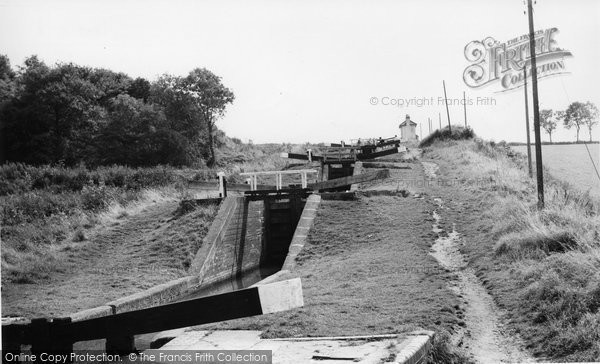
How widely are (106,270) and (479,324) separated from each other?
836 cm

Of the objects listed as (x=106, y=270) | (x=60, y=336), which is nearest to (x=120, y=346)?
(x=60, y=336)

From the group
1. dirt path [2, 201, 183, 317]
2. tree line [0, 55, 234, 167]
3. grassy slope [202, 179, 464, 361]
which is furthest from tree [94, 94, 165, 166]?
grassy slope [202, 179, 464, 361]

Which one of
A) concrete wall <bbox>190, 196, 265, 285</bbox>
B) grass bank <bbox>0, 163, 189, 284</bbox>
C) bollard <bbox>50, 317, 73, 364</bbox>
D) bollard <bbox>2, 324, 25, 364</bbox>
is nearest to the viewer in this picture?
bollard <bbox>50, 317, 73, 364</bbox>

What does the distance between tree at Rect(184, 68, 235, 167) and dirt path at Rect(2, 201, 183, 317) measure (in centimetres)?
1977

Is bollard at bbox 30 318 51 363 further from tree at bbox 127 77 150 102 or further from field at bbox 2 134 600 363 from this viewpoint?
tree at bbox 127 77 150 102

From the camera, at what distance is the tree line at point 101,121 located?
3200 cm

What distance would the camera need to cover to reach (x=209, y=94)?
37.2 meters

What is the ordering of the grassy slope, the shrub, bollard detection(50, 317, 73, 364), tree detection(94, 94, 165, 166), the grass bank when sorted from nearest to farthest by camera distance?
bollard detection(50, 317, 73, 364)
the grassy slope
the grass bank
tree detection(94, 94, 165, 166)
the shrub

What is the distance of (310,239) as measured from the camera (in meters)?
14.9

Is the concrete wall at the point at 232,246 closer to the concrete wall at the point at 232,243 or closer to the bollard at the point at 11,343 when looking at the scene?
the concrete wall at the point at 232,243

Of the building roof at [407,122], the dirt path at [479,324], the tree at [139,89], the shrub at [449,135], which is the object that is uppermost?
the tree at [139,89]

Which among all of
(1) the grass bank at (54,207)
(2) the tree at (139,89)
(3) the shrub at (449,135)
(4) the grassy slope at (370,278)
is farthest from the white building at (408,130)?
(4) the grassy slope at (370,278)

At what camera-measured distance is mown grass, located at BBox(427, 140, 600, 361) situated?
682 cm

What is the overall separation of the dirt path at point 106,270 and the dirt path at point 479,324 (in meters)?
5.94
